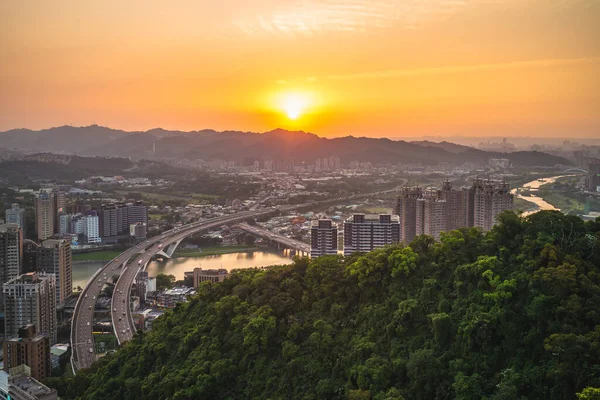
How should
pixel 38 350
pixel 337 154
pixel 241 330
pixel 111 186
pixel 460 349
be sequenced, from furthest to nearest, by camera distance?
pixel 337 154, pixel 111 186, pixel 38 350, pixel 241 330, pixel 460 349

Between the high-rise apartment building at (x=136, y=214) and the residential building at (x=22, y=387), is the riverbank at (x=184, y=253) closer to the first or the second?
the high-rise apartment building at (x=136, y=214)

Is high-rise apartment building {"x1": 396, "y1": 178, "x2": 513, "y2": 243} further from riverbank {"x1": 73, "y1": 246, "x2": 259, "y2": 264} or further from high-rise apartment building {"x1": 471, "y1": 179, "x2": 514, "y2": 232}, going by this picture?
riverbank {"x1": 73, "y1": 246, "x2": 259, "y2": 264}

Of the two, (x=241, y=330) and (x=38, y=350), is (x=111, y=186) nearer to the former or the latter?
(x=38, y=350)

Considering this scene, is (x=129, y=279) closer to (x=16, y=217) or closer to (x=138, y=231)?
(x=16, y=217)

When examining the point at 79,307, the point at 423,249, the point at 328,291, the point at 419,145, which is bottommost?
the point at 79,307

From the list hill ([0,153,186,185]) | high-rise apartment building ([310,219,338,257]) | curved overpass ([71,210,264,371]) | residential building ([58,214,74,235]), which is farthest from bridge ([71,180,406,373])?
hill ([0,153,186,185])

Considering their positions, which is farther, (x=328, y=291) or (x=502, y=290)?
(x=328, y=291)

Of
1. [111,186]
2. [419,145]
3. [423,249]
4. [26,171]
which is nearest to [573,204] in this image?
[423,249]

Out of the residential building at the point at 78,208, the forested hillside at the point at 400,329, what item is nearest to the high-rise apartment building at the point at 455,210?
the forested hillside at the point at 400,329
